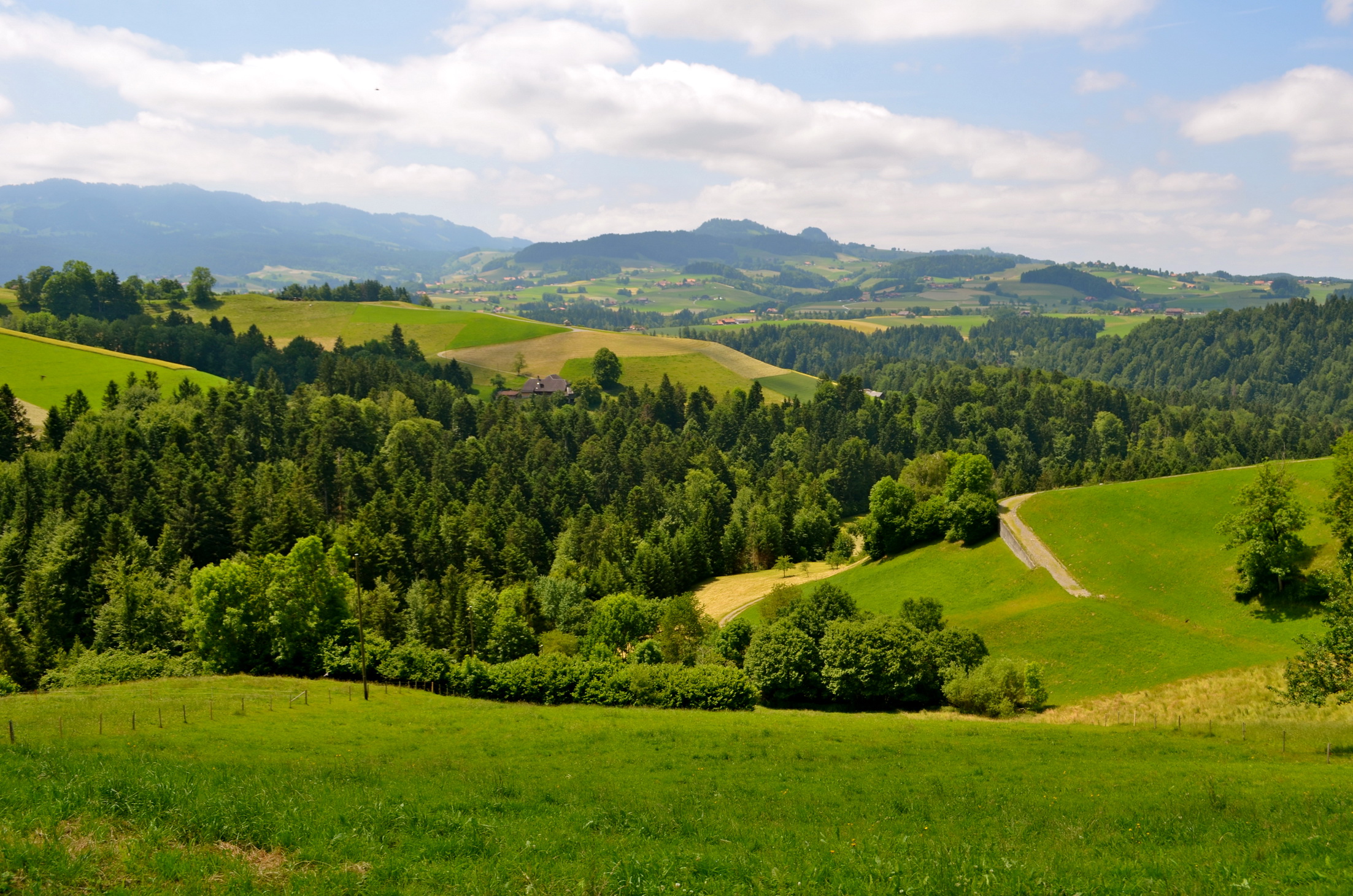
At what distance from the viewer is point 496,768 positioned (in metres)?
29.6

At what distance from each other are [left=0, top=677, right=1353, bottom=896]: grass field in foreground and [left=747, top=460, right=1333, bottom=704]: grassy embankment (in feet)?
67.9

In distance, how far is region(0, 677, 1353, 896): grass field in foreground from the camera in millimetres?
17094

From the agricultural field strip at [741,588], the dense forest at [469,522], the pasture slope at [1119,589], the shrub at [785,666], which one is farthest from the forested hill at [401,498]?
the shrub at [785,666]

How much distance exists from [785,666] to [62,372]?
16030cm

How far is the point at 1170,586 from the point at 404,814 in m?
70.0

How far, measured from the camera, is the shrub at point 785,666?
191 ft

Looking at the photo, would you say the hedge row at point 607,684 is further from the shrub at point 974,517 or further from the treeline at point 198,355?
the treeline at point 198,355

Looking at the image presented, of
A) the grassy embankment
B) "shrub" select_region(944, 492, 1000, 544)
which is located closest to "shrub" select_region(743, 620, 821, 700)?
the grassy embankment

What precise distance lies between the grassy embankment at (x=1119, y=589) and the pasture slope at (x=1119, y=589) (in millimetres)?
128

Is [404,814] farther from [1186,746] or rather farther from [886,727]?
[1186,746]

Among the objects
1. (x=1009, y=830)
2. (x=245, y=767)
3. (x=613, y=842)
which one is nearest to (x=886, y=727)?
(x=1009, y=830)

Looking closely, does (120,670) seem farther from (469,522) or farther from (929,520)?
(929,520)

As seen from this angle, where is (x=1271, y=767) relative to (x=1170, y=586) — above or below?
above

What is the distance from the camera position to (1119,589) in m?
68.7
